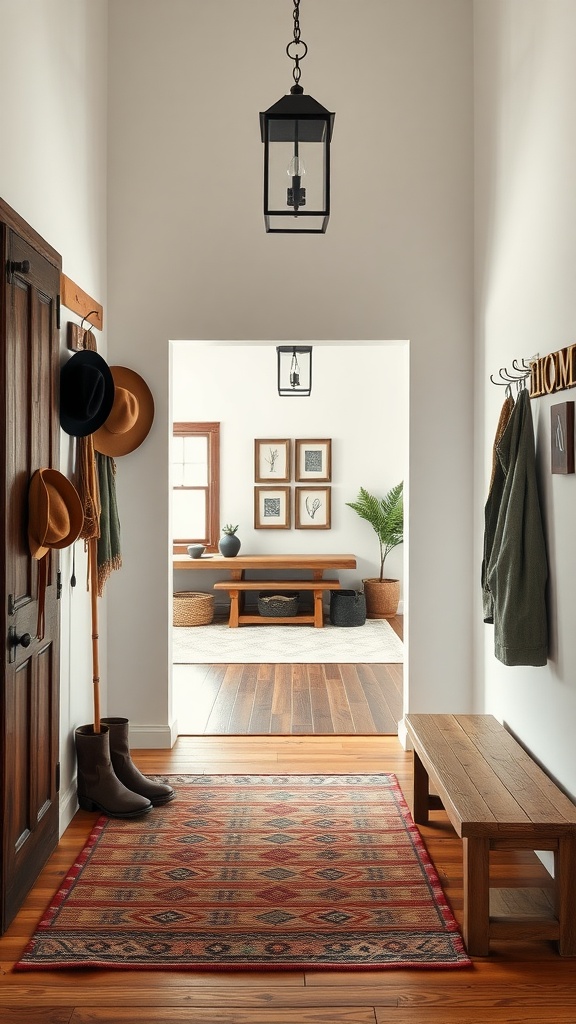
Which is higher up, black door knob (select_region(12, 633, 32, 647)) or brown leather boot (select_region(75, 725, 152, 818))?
black door knob (select_region(12, 633, 32, 647))

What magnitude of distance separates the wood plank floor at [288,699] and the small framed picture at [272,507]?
2.93 meters

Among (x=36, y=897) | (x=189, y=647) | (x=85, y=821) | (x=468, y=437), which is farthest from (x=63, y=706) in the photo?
(x=189, y=647)

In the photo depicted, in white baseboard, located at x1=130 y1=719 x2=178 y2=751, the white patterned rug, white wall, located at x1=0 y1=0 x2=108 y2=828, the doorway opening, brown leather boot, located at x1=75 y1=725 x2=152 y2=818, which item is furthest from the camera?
the doorway opening

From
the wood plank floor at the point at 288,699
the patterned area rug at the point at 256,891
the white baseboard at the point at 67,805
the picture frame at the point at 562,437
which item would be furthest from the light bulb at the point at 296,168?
the wood plank floor at the point at 288,699

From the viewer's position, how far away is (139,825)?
12.0ft

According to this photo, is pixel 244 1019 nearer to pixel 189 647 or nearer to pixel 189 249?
pixel 189 249

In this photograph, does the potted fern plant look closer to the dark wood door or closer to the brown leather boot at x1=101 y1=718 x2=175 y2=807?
the brown leather boot at x1=101 y1=718 x2=175 y2=807

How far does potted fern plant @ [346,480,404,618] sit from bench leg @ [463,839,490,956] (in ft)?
21.1

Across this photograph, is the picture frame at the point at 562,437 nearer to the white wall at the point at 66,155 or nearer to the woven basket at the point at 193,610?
the white wall at the point at 66,155

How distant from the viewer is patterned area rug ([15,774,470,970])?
263 cm

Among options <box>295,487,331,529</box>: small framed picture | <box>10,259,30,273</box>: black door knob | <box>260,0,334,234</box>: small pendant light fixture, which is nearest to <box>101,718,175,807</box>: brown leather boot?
<box>10,259,30,273</box>: black door knob

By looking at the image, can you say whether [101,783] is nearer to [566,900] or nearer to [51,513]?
[51,513]

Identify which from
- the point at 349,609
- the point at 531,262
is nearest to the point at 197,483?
the point at 349,609

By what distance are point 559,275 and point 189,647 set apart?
16.9 feet
